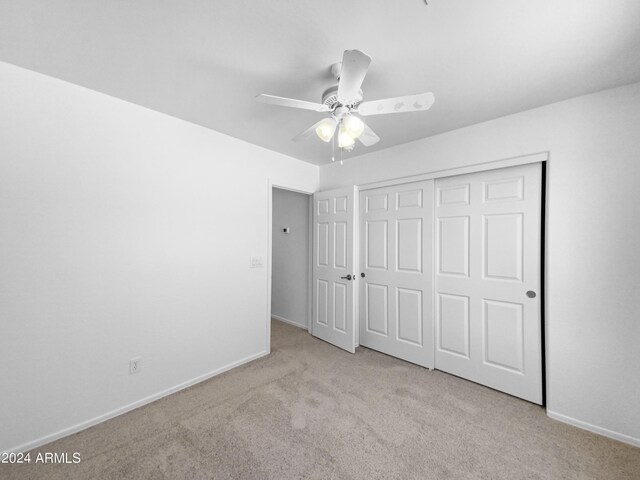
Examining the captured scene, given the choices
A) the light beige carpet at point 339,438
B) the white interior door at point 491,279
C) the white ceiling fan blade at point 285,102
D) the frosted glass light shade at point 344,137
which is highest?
the white ceiling fan blade at point 285,102

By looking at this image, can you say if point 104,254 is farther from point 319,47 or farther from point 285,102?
point 319,47

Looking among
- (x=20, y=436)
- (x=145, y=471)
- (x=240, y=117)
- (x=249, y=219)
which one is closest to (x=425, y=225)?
(x=249, y=219)

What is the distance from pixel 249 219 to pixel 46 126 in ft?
5.29

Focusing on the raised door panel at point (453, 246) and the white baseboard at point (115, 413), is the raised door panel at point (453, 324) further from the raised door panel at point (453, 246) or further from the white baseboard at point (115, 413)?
the white baseboard at point (115, 413)

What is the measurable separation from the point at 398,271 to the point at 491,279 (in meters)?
0.87

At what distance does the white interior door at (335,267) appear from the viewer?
10.3ft

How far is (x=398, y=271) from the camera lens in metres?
2.93

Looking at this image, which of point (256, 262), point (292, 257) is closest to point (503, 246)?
point (256, 262)

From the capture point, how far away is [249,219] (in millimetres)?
2859

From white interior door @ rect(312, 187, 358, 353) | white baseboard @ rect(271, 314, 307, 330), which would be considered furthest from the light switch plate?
white baseboard @ rect(271, 314, 307, 330)

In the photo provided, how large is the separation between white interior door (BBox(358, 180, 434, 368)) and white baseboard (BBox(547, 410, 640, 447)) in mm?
960

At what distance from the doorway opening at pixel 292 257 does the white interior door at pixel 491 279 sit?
182cm

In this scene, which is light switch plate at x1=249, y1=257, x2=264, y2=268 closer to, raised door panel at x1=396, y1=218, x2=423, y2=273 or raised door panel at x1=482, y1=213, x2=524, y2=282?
raised door panel at x1=396, y1=218, x2=423, y2=273

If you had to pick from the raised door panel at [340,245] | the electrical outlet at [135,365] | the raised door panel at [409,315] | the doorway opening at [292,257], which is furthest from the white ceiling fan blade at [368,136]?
the electrical outlet at [135,365]
